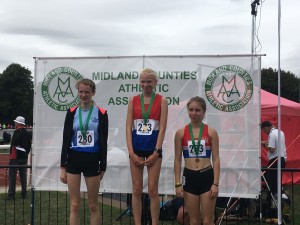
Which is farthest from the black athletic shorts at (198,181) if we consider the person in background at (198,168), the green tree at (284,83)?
the green tree at (284,83)

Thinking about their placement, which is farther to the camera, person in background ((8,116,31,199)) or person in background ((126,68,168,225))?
person in background ((8,116,31,199))

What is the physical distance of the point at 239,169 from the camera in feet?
17.8

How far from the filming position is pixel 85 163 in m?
4.60

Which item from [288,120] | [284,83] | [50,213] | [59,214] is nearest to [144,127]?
[59,214]

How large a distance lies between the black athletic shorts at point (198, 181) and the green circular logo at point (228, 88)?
1.17m

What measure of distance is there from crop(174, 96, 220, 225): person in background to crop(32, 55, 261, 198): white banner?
2.90ft

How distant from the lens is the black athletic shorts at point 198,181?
4445 millimetres

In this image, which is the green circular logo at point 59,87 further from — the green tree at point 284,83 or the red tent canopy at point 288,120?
the green tree at point 284,83

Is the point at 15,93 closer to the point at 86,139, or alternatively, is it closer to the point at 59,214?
the point at 59,214

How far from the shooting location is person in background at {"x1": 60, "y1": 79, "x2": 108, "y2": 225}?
15.1 feet

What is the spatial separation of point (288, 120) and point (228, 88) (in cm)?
727

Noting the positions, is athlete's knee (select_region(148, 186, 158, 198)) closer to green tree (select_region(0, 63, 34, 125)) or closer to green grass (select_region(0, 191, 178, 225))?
green grass (select_region(0, 191, 178, 225))

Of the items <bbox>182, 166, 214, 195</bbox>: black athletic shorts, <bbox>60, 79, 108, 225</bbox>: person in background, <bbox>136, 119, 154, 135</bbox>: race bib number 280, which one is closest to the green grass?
<bbox>60, 79, 108, 225</bbox>: person in background

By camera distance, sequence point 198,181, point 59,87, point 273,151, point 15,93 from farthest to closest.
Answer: point 15,93
point 273,151
point 59,87
point 198,181
